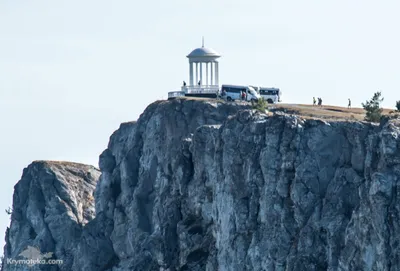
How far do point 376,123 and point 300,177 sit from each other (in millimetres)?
7759

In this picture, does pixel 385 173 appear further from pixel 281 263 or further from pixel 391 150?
pixel 281 263

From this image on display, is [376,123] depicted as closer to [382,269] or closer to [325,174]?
[325,174]

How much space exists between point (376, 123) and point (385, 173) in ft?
46.5

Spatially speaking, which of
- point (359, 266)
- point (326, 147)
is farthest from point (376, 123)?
point (359, 266)

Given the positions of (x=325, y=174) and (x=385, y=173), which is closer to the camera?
(x=385, y=173)

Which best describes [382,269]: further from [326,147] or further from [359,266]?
[326,147]

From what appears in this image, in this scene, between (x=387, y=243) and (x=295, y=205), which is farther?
(x=295, y=205)

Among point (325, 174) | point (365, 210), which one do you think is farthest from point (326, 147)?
point (365, 210)

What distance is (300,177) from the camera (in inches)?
7810

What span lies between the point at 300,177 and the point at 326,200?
480 centimetres

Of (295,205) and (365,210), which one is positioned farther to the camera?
A: (295,205)

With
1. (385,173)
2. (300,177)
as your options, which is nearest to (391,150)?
(385,173)

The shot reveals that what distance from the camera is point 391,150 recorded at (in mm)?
184750

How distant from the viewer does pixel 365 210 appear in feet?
604
